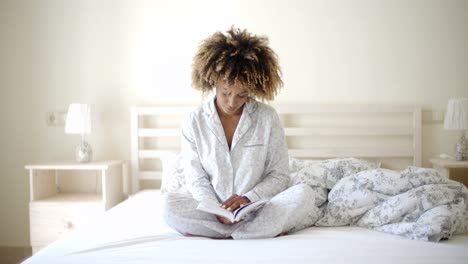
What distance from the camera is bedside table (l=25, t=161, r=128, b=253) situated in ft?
8.83

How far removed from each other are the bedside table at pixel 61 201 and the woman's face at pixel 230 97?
114 cm

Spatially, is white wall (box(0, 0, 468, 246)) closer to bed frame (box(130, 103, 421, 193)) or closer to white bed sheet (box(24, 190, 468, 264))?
bed frame (box(130, 103, 421, 193))

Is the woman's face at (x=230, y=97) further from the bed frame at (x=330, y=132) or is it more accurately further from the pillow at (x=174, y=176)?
the bed frame at (x=330, y=132)

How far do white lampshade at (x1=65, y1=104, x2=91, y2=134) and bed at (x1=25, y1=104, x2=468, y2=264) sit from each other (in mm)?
290

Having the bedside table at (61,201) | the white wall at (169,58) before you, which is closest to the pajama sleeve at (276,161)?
the white wall at (169,58)

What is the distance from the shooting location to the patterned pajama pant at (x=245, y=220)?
164cm

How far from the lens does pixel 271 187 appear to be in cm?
184

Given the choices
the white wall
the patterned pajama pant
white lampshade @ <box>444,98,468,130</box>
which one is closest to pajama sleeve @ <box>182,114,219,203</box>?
the patterned pajama pant

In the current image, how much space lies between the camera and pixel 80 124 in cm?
282

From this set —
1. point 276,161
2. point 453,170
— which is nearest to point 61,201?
point 276,161

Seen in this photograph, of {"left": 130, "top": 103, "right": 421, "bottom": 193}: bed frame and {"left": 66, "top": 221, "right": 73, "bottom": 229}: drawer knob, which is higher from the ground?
{"left": 130, "top": 103, "right": 421, "bottom": 193}: bed frame

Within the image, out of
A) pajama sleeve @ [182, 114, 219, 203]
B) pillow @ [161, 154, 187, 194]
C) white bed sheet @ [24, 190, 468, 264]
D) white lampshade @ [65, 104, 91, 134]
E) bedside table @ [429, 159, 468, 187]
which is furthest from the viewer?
white lampshade @ [65, 104, 91, 134]

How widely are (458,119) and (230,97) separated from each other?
1.62 metres

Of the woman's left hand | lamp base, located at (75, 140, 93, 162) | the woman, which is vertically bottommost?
the woman's left hand
